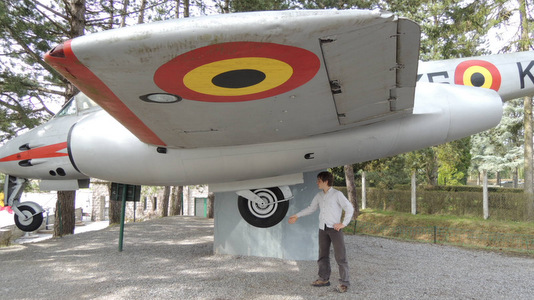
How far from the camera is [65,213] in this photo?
10531mm

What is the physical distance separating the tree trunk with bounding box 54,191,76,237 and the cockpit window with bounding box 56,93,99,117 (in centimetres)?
511

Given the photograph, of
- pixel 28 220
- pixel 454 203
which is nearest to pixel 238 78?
pixel 28 220

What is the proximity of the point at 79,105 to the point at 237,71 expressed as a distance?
5062mm

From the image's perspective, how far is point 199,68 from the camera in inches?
94.0

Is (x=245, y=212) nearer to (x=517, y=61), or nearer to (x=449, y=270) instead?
(x=449, y=270)

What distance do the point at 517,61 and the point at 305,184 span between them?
413 centimetres

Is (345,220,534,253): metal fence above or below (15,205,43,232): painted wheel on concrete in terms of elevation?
below

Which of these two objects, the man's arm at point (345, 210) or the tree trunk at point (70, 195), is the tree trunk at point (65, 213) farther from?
the man's arm at point (345, 210)

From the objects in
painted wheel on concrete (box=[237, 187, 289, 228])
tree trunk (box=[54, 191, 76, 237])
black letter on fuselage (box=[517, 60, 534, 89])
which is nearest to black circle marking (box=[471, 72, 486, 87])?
black letter on fuselage (box=[517, 60, 534, 89])

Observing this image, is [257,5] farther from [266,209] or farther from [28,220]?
[28,220]

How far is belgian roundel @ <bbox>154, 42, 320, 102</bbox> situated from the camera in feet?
7.20

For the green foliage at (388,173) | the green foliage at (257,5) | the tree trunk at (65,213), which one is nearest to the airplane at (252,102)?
the tree trunk at (65,213)

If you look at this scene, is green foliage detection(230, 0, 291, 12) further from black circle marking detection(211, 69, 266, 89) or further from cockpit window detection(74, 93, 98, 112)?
black circle marking detection(211, 69, 266, 89)

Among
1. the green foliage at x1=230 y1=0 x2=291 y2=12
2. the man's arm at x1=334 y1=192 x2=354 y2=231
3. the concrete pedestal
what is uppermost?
the green foliage at x1=230 y1=0 x2=291 y2=12
